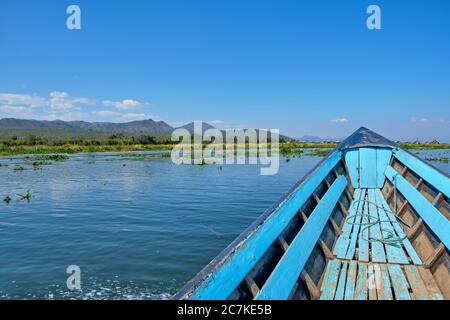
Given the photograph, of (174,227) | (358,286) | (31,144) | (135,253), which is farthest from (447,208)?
(31,144)

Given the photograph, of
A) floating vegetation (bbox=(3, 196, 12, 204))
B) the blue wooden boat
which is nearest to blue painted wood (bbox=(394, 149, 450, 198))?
the blue wooden boat

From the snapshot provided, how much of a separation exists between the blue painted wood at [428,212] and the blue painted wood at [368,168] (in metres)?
1.39

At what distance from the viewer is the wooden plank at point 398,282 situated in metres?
3.43

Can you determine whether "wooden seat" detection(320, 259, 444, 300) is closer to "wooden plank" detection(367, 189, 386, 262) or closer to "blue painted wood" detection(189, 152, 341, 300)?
"wooden plank" detection(367, 189, 386, 262)

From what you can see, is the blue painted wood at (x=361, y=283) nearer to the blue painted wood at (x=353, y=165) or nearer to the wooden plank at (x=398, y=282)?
the wooden plank at (x=398, y=282)

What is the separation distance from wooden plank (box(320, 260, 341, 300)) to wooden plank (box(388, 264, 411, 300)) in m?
0.58

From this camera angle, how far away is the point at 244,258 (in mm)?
2766

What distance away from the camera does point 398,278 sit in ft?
12.6

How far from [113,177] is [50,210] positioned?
9.42 m

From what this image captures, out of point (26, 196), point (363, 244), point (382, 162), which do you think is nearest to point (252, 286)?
point (363, 244)

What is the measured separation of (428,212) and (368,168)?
13.7 feet

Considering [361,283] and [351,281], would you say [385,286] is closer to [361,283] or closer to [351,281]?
[361,283]
